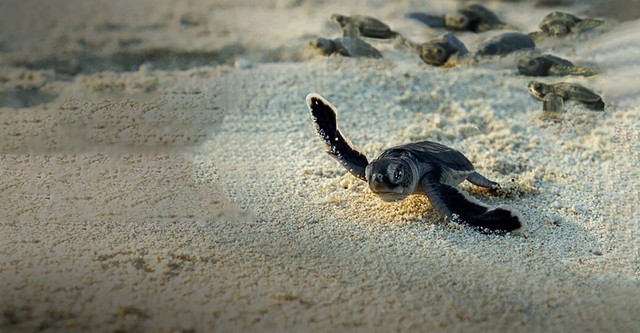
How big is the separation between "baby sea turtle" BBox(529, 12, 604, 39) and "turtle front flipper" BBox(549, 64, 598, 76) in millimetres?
521

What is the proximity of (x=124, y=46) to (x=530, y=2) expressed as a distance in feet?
8.83

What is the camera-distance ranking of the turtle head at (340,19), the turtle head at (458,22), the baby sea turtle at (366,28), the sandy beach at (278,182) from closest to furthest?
the sandy beach at (278,182), the baby sea turtle at (366,28), the turtle head at (340,19), the turtle head at (458,22)

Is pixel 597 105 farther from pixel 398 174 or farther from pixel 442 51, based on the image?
pixel 398 174

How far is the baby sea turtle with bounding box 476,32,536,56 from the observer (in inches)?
144

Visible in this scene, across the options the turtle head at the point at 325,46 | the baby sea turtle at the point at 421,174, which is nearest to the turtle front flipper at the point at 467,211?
the baby sea turtle at the point at 421,174

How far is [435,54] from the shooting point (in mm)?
3574

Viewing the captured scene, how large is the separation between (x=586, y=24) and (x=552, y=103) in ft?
4.13

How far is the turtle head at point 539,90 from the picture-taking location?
3.18 meters

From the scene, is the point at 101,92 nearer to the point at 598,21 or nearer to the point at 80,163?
the point at 80,163

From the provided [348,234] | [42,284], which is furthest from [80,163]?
[348,234]

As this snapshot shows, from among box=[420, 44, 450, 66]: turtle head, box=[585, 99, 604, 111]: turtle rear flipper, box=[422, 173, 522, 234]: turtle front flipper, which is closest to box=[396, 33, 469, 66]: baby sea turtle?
box=[420, 44, 450, 66]: turtle head

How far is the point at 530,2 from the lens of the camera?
4.65m

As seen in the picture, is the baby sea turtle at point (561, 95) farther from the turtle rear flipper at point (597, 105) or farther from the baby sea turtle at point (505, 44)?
the baby sea turtle at point (505, 44)

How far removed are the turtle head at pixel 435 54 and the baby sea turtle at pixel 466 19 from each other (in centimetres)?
70
